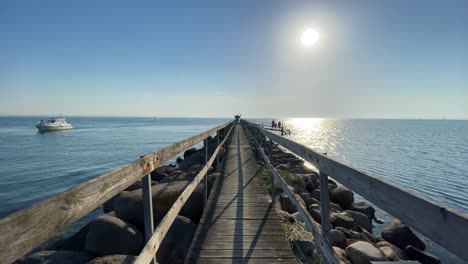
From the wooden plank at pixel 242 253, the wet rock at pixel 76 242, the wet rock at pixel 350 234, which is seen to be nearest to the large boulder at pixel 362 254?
the wet rock at pixel 350 234

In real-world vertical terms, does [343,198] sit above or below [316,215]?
below

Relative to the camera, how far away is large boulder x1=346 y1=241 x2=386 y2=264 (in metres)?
5.52

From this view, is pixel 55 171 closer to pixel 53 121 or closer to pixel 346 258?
pixel 346 258

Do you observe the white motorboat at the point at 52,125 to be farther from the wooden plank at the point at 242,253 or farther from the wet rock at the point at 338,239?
the wooden plank at the point at 242,253

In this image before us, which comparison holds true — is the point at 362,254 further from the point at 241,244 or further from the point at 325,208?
the point at 325,208

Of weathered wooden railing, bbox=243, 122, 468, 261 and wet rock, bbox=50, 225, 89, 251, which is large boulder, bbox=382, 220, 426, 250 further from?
wet rock, bbox=50, 225, 89, 251

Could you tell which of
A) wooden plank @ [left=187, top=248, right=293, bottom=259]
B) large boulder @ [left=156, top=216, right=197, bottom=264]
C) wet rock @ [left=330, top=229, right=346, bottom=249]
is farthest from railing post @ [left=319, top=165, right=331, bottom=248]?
wet rock @ [left=330, top=229, right=346, bottom=249]

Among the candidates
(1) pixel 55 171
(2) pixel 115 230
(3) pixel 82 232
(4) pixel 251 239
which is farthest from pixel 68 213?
(1) pixel 55 171

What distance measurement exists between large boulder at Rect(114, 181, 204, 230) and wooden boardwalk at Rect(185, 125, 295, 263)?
1.04 feet

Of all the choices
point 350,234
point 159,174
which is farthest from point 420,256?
point 159,174

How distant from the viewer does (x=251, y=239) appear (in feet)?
12.9

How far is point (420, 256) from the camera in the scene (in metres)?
7.16

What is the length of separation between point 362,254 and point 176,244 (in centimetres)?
400

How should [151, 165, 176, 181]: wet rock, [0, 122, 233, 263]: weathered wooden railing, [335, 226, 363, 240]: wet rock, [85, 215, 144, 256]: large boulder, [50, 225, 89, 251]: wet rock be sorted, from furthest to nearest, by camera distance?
[151, 165, 176, 181]: wet rock < [335, 226, 363, 240]: wet rock < [50, 225, 89, 251]: wet rock < [85, 215, 144, 256]: large boulder < [0, 122, 233, 263]: weathered wooden railing
